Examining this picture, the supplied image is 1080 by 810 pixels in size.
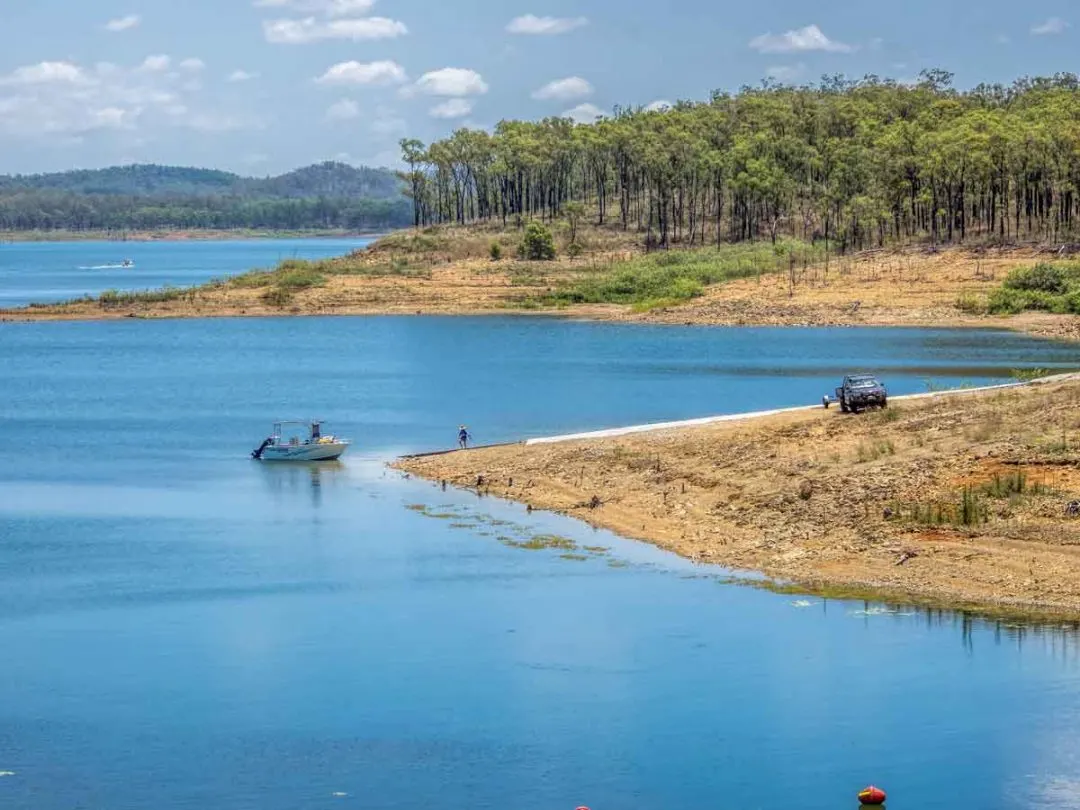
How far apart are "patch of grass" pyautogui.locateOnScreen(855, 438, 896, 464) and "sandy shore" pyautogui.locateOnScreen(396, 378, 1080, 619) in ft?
0.33

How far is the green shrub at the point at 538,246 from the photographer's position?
163m

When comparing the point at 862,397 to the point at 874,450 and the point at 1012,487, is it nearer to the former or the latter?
the point at 874,450

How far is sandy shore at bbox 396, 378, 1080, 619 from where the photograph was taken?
41.5 m

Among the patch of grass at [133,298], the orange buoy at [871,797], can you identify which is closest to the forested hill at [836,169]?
the patch of grass at [133,298]

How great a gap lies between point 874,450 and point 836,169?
381 ft

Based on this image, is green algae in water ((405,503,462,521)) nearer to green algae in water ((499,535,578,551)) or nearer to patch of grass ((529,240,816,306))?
green algae in water ((499,535,578,551))

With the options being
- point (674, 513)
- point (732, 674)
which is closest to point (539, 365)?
point (674, 513)

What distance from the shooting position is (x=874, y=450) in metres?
51.9

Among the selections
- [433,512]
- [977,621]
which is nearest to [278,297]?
[433,512]

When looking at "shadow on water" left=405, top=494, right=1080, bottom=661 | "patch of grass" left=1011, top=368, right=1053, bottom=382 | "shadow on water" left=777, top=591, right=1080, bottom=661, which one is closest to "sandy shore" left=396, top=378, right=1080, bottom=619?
"shadow on water" left=405, top=494, right=1080, bottom=661

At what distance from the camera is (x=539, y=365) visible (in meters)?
96.6

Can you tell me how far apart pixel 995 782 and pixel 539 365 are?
6819 centimetres

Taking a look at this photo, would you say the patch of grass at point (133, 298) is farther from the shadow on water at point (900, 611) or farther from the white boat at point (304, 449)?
the shadow on water at point (900, 611)

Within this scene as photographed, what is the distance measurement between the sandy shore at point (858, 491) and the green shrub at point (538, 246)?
10292cm
